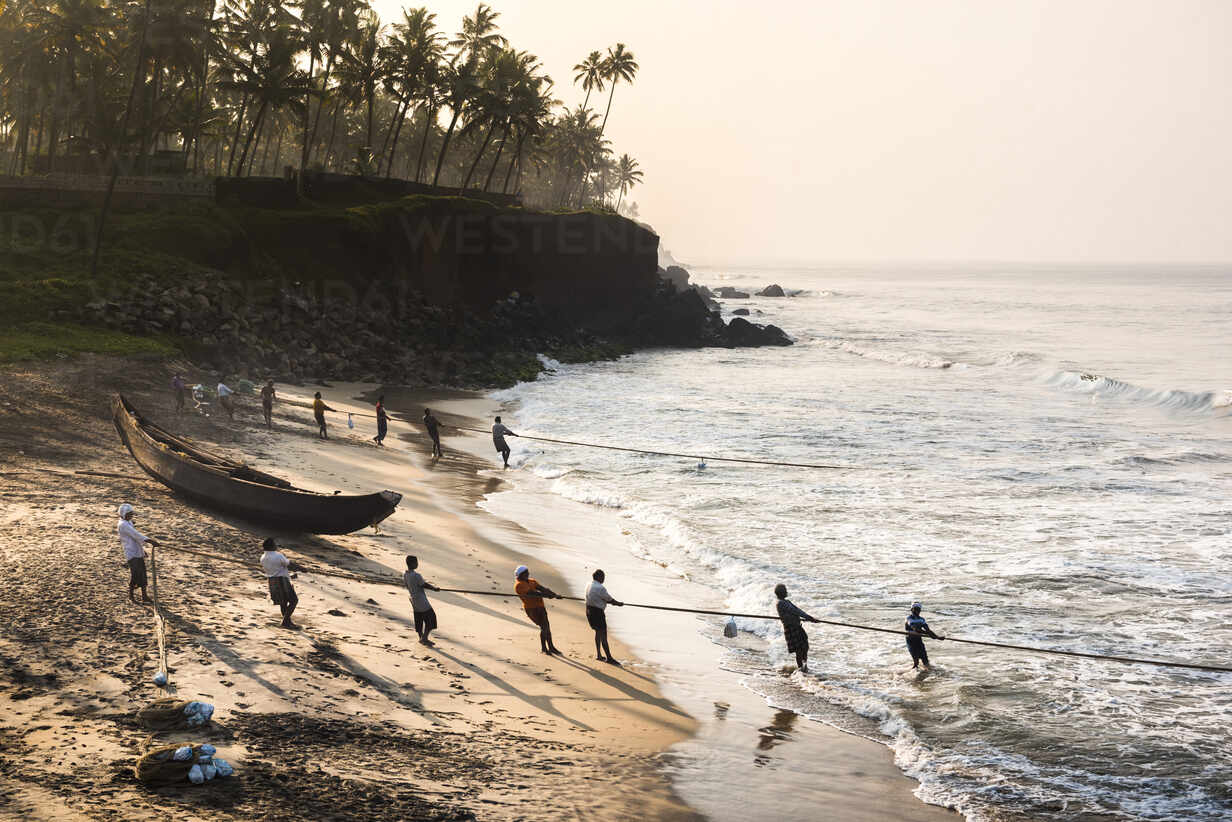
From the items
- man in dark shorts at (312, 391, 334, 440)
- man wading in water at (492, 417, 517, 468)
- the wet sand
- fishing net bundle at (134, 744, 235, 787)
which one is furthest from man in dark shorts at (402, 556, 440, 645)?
man in dark shorts at (312, 391, 334, 440)

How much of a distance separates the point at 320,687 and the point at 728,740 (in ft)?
16.4

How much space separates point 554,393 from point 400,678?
3223cm

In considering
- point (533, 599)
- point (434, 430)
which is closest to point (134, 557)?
point (533, 599)

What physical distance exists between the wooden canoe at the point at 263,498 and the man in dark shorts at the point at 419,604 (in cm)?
386

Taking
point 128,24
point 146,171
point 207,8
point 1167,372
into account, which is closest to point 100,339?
point 146,171

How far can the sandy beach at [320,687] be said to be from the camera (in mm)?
8797

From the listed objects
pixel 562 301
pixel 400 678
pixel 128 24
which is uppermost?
pixel 128 24

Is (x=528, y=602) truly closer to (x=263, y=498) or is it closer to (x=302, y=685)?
(x=302, y=685)

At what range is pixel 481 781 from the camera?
960 cm

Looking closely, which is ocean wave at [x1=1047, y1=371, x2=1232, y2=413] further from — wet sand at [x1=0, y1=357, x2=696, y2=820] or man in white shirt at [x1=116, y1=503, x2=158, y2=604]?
man in white shirt at [x1=116, y1=503, x2=158, y2=604]

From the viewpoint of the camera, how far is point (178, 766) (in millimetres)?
8398

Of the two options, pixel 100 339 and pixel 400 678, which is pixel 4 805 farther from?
pixel 100 339

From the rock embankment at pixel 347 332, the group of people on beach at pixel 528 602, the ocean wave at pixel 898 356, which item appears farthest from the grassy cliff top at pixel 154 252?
the ocean wave at pixel 898 356

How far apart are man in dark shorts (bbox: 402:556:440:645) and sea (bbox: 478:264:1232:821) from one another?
4.58m
